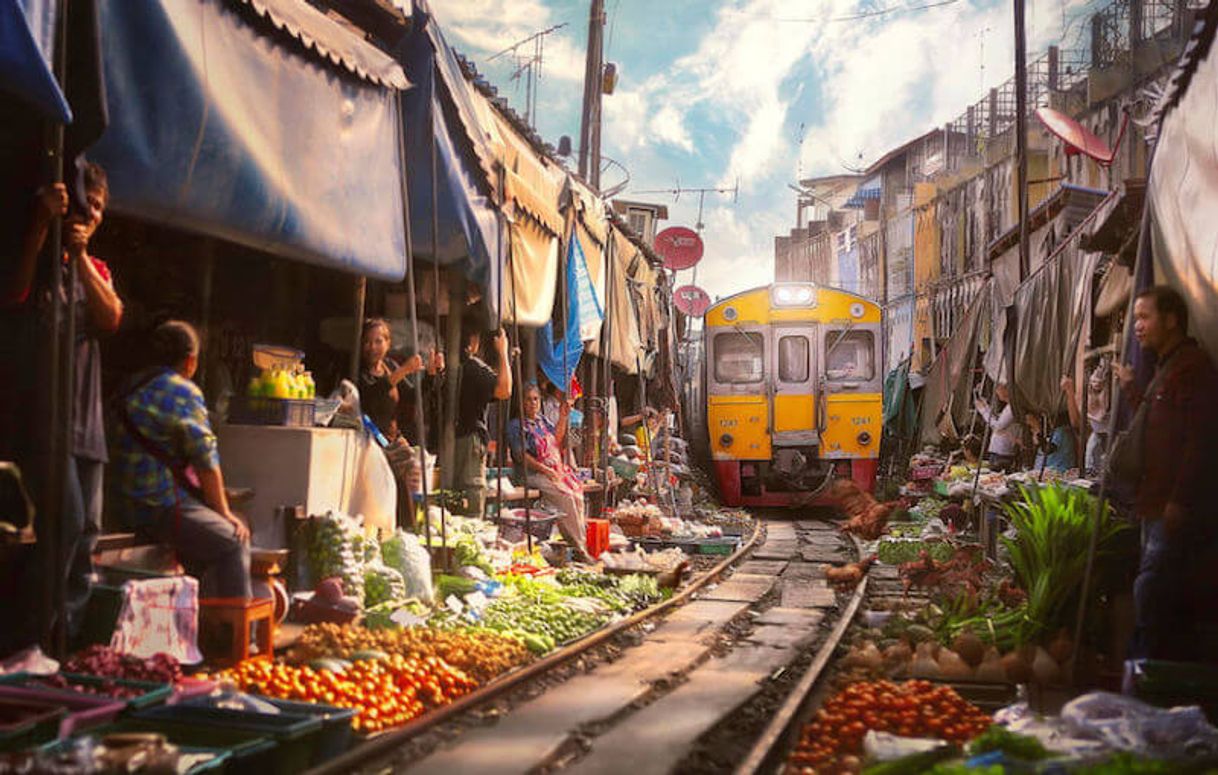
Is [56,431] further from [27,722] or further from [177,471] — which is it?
[27,722]

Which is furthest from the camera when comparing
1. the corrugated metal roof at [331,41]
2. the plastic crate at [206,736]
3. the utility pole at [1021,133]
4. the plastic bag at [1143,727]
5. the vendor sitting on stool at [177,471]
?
the utility pole at [1021,133]

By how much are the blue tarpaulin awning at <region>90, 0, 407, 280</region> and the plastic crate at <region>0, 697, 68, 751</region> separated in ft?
7.36

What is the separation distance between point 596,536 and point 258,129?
6.26 meters

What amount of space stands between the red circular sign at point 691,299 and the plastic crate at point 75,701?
66.2ft

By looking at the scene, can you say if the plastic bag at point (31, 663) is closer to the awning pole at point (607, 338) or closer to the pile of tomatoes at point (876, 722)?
the pile of tomatoes at point (876, 722)

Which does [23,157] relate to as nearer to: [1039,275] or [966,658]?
[966,658]

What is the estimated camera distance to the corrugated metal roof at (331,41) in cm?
573

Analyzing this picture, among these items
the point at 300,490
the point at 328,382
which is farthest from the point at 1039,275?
the point at 300,490

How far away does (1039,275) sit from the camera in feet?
36.0

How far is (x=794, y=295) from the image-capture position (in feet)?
61.0

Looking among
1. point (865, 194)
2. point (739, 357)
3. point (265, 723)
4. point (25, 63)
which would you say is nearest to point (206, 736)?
point (265, 723)

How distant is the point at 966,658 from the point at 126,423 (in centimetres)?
449

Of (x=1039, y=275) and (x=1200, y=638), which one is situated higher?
(x=1039, y=275)

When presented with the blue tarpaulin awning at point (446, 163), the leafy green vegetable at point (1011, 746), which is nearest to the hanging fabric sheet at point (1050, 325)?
the blue tarpaulin awning at point (446, 163)
